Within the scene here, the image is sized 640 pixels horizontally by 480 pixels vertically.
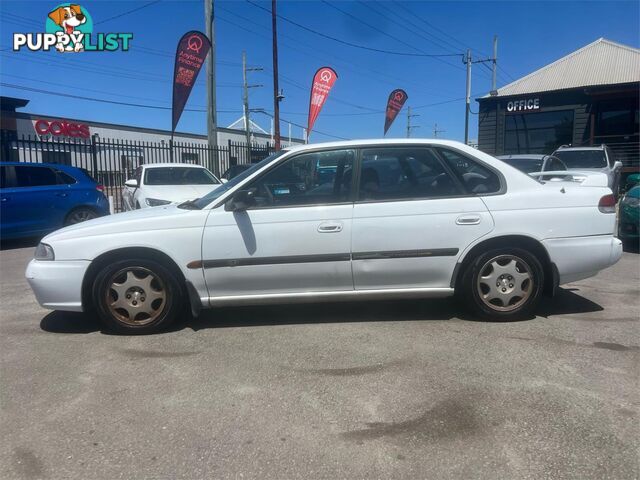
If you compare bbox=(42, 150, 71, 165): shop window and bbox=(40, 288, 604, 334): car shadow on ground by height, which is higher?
bbox=(42, 150, 71, 165): shop window

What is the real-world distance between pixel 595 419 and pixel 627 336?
5.27 feet

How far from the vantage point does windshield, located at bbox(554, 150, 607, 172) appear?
46.8 ft

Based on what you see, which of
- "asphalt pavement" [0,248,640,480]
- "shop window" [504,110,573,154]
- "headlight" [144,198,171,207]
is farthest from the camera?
Answer: "shop window" [504,110,573,154]

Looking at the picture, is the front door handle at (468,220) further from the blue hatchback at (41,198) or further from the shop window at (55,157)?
the shop window at (55,157)

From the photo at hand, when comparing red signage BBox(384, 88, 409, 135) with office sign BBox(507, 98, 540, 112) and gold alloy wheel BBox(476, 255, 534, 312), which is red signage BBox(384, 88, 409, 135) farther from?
→ gold alloy wheel BBox(476, 255, 534, 312)

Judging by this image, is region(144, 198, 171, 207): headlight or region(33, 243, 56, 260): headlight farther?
region(144, 198, 171, 207): headlight

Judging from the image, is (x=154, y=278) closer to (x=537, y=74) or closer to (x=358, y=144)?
(x=358, y=144)

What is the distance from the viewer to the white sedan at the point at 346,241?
4.14 metres

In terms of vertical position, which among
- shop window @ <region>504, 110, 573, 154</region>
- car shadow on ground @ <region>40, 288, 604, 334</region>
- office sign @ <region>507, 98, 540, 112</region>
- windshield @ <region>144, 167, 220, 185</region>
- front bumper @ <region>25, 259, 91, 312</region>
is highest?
office sign @ <region>507, 98, 540, 112</region>

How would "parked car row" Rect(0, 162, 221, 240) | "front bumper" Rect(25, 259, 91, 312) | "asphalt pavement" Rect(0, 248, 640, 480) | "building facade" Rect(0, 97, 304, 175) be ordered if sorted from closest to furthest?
"asphalt pavement" Rect(0, 248, 640, 480) < "front bumper" Rect(25, 259, 91, 312) < "parked car row" Rect(0, 162, 221, 240) < "building facade" Rect(0, 97, 304, 175)

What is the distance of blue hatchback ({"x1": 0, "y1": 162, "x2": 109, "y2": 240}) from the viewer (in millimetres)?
9328

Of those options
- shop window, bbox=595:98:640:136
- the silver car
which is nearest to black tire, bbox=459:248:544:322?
the silver car

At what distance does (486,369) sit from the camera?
3459mm

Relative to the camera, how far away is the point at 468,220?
4258 millimetres
